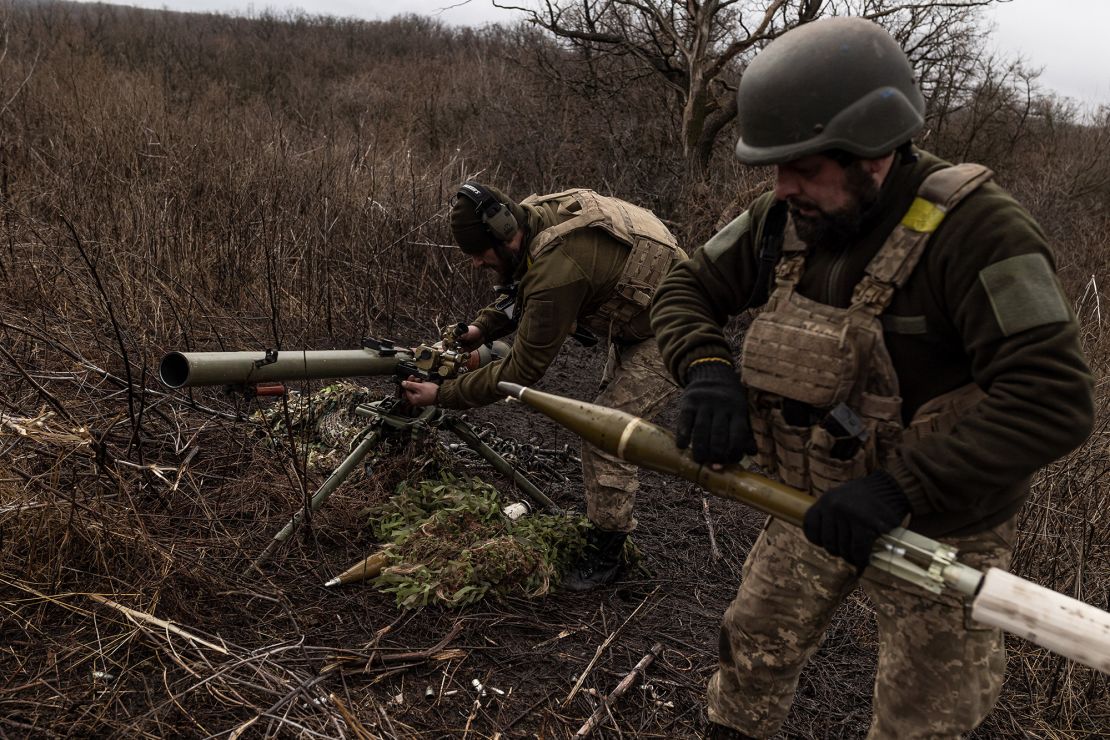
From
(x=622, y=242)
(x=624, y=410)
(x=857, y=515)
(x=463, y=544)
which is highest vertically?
(x=622, y=242)

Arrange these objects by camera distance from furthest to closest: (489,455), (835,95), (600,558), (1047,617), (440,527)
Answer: (489,455) < (600,558) < (440,527) < (835,95) < (1047,617)

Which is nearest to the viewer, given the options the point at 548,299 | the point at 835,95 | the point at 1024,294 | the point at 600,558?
the point at 1024,294

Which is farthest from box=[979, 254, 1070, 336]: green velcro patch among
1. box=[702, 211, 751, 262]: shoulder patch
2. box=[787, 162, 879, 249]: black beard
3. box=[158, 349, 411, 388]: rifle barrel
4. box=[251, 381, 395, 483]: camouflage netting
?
box=[251, 381, 395, 483]: camouflage netting

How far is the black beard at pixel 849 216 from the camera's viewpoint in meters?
1.85

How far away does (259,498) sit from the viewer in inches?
153

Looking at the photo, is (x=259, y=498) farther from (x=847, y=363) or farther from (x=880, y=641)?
(x=847, y=363)

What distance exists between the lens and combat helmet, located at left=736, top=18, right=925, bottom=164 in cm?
181

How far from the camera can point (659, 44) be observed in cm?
1195

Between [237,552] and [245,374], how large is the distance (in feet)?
2.66

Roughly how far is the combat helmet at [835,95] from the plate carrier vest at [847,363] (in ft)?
0.57

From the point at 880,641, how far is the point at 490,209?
7.54ft

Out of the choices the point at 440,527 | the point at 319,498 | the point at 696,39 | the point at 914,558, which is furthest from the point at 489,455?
the point at 696,39

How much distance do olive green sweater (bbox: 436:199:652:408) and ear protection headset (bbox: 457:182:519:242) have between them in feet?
0.52

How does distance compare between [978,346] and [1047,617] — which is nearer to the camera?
[1047,617]
